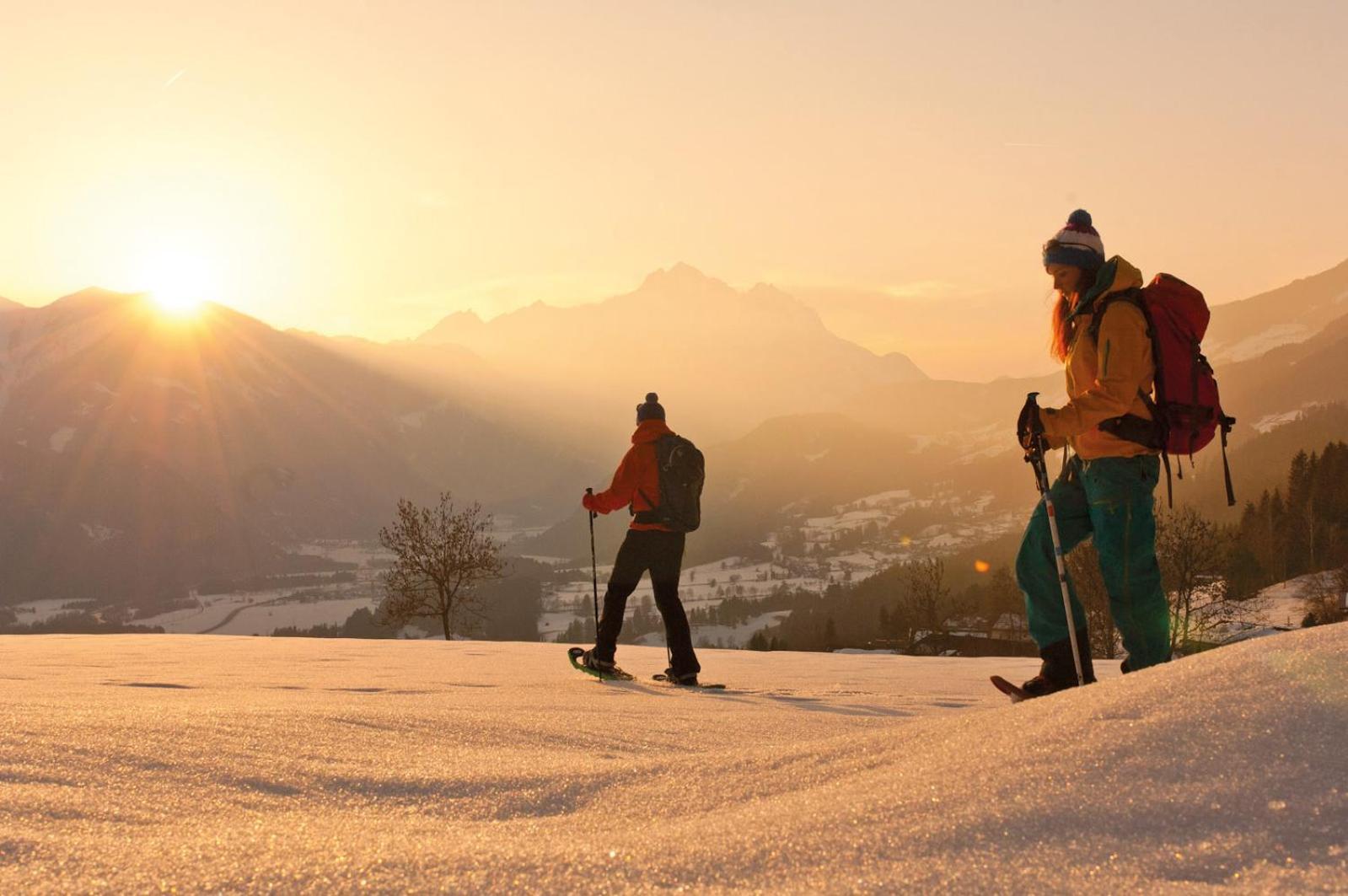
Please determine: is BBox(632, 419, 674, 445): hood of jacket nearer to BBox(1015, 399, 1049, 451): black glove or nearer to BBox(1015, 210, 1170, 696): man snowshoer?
BBox(1015, 210, 1170, 696): man snowshoer

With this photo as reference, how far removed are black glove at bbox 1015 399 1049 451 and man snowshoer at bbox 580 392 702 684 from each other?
4283mm

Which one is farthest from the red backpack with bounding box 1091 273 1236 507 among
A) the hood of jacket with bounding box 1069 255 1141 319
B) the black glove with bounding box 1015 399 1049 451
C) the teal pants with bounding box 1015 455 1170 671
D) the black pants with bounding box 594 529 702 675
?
the black pants with bounding box 594 529 702 675

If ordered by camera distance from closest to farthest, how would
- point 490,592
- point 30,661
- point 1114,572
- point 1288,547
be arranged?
point 1114,572 < point 30,661 < point 1288,547 < point 490,592

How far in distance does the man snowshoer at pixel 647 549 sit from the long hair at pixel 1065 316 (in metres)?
3.98

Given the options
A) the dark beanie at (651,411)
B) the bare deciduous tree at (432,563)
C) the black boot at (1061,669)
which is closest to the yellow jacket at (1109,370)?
the black boot at (1061,669)

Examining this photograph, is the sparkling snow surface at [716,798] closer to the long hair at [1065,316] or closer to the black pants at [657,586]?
the long hair at [1065,316]

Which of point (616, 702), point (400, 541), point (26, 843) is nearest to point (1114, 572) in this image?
point (616, 702)

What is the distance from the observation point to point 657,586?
9.09m

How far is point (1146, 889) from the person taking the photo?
174cm

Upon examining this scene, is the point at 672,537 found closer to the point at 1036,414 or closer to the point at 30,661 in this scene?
the point at 1036,414

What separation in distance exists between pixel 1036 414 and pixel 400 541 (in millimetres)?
46180

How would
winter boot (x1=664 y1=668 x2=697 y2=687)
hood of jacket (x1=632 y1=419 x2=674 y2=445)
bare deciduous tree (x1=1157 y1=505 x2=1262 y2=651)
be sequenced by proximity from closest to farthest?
winter boot (x1=664 y1=668 x2=697 y2=687) < hood of jacket (x1=632 y1=419 x2=674 y2=445) < bare deciduous tree (x1=1157 y1=505 x2=1262 y2=651)

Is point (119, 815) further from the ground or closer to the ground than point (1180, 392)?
closer to the ground

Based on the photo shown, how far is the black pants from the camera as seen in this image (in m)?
8.72
